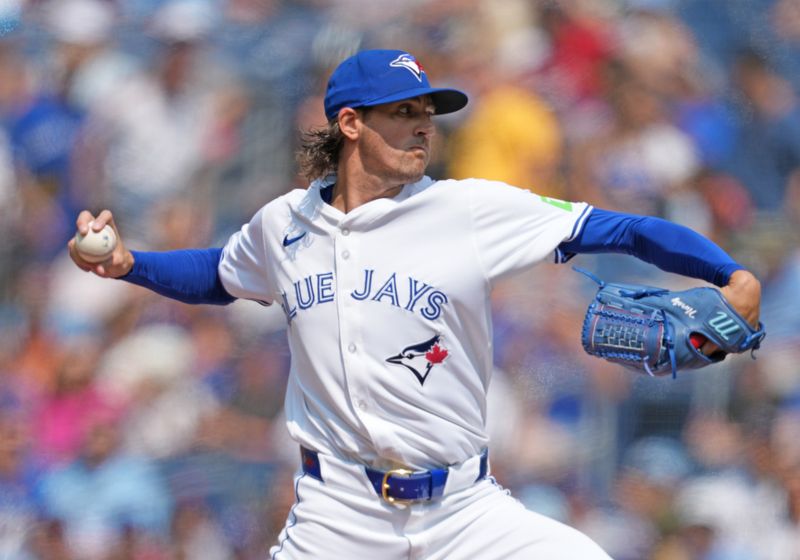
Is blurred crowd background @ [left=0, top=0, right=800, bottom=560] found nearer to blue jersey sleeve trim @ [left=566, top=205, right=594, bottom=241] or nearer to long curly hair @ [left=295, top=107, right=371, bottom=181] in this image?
long curly hair @ [left=295, top=107, right=371, bottom=181]

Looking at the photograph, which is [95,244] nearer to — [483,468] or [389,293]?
[389,293]

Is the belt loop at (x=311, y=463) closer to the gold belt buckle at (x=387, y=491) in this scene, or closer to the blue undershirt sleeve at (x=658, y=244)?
the gold belt buckle at (x=387, y=491)

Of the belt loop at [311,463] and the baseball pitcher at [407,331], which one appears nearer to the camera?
the baseball pitcher at [407,331]

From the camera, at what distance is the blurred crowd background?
470 centimetres

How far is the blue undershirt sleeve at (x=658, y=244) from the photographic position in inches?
104

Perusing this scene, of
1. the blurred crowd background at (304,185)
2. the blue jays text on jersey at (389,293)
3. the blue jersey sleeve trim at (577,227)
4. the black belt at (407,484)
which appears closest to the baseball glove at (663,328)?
the blue jersey sleeve trim at (577,227)

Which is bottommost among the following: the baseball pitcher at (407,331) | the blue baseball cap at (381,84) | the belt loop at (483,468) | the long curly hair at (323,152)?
the belt loop at (483,468)

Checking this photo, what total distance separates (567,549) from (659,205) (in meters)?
2.47

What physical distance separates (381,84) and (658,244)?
2.80 feet

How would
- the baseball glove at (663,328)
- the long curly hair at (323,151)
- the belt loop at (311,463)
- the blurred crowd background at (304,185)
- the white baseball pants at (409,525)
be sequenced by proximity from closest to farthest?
the baseball glove at (663,328) → the white baseball pants at (409,525) → the belt loop at (311,463) → the long curly hair at (323,151) → the blurred crowd background at (304,185)

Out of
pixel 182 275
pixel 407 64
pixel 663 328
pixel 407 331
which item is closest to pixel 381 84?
pixel 407 64

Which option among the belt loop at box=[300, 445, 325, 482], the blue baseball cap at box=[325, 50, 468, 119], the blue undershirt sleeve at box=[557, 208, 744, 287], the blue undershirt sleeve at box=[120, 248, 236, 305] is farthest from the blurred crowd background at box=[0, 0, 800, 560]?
the blue undershirt sleeve at box=[557, 208, 744, 287]

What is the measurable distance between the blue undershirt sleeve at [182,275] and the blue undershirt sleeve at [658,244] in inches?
42.2

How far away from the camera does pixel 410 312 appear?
9.17ft
